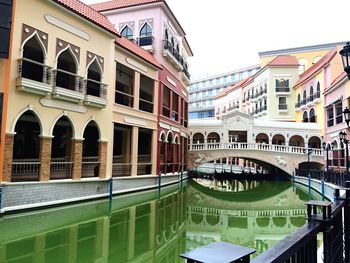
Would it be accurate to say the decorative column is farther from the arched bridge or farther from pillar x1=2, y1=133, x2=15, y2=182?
the arched bridge

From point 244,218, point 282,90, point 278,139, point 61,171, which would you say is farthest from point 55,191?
point 282,90

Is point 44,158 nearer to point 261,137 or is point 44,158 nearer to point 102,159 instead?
point 102,159

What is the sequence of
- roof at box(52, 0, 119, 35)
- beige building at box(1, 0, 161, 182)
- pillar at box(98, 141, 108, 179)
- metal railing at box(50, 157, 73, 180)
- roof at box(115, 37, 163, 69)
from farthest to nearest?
roof at box(115, 37, 163, 69) → pillar at box(98, 141, 108, 179) → roof at box(52, 0, 119, 35) → metal railing at box(50, 157, 73, 180) → beige building at box(1, 0, 161, 182)

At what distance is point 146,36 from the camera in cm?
1900

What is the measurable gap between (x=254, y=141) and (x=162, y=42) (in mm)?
12676

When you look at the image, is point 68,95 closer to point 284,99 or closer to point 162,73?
point 162,73

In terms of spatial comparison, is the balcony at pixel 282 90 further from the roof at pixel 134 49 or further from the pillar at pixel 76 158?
the pillar at pixel 76 158

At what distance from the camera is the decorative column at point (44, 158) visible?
412 inches

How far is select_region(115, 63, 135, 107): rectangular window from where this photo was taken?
16.3m

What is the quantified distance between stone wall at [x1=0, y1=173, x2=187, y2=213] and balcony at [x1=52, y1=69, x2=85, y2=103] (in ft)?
9.43

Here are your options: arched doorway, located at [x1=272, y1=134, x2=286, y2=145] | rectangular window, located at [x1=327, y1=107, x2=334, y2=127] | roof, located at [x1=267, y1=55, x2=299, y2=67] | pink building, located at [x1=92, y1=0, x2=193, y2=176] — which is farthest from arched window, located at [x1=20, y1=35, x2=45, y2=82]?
roof, located at [x1=267, y1=55, x2=299, y2=67]

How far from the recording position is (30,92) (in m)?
10.0

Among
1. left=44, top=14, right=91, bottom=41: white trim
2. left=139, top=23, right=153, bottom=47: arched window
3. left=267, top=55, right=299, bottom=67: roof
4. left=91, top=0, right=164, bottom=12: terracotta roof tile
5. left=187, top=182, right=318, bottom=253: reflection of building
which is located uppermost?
left=267, top=55, right=299, bottom=67: roof

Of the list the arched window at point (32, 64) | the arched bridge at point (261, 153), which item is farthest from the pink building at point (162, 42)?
the arched window at point (32, 64)
